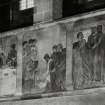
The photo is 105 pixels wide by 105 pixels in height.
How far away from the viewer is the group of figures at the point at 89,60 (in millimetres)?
18172

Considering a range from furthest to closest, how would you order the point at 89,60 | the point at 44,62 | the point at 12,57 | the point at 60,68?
the point at 12,57 → the point at 44,62 → the point at 60,68 → the point at 89,60

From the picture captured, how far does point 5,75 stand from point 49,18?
3.49m

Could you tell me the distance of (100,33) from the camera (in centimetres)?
1842

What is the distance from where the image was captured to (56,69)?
1977cm

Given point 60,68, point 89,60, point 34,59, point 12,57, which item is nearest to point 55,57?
point 60,68

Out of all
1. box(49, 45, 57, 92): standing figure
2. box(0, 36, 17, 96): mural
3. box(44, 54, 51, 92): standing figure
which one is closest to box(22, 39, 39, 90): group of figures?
box(44, 54, 51, 92): standing figure

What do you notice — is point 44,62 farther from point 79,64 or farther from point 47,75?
point 79,64

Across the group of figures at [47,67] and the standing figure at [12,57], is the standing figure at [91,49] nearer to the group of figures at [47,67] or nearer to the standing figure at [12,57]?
the group of figures at [47,67]

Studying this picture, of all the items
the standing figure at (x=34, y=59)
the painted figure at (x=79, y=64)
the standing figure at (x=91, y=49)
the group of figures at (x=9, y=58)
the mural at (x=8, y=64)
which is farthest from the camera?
the group of figures at (x=9, y=58)

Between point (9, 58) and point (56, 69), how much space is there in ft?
9.97

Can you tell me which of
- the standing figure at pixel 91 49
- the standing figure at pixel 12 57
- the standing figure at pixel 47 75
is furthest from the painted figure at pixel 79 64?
the standing figure at pixel 12 57

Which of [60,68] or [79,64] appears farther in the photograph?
[60,68]

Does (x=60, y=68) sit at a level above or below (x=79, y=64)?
below

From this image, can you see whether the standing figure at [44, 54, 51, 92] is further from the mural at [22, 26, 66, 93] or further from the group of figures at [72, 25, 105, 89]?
the group of figures at [72, 25, 105, 89]
